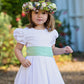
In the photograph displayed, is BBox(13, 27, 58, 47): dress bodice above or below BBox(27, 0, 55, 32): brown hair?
below

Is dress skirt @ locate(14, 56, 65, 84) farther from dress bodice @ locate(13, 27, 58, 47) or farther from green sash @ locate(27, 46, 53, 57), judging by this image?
dress bodice @ locate(13, 27, 58, 47)

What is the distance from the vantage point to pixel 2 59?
5453mm

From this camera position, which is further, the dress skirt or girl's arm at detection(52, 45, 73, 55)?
girl's arm at detection(52, 45, 73, 55)

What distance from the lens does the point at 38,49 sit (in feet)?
8.73

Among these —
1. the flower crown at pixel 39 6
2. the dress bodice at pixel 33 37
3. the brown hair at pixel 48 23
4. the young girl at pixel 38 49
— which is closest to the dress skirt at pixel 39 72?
the young girl at pixel 38 49

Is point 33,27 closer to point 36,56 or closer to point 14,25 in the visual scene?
point 36,56

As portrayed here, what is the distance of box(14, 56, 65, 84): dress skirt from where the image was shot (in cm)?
257

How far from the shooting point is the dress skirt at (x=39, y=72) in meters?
2.57

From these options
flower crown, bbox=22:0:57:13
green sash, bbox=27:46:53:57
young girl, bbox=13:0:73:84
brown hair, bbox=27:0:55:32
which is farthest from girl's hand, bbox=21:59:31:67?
flower crown, bbox=22:0:57:13

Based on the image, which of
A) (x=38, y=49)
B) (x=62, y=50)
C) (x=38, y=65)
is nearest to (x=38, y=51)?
(x=38, y=49)

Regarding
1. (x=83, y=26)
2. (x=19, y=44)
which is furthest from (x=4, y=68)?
(x=83, y=26)

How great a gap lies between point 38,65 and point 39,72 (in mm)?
81

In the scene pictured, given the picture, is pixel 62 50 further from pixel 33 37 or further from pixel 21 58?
pixel 21 58

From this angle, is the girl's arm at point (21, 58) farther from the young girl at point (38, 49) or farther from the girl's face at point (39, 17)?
the girl's face at point (39, 17)
